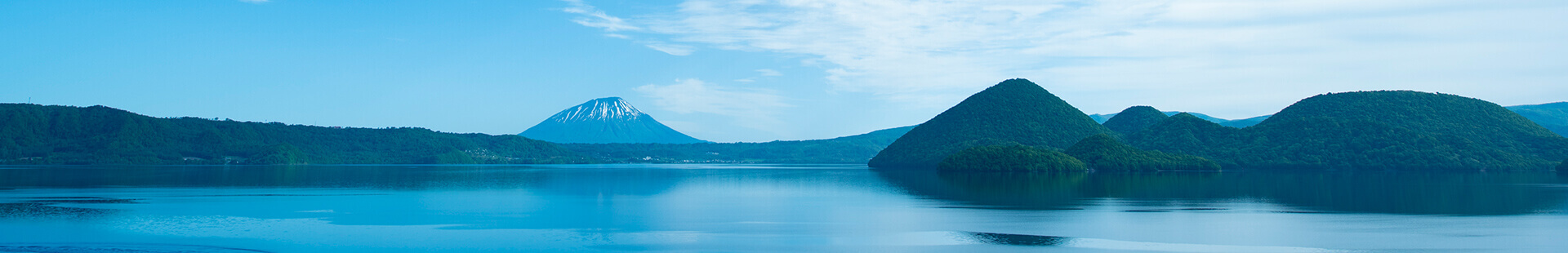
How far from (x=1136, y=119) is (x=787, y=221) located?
173m

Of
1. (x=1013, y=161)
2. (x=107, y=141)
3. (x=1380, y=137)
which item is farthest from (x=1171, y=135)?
(x=107, y=141)

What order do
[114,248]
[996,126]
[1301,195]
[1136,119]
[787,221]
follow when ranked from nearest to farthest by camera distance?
[114,248]
[787,221]
[1301,195]
[996,126]
[1136,119]

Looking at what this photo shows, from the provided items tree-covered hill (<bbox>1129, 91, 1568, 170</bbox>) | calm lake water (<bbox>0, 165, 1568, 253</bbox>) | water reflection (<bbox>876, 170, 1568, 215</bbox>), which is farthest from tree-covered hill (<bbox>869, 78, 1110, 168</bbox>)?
calm lake water (<bbox>0, 165, 1568, 253</bbox>)

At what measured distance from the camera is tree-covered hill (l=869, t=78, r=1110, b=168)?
14950 centimetres

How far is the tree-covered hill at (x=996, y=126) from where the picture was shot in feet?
490

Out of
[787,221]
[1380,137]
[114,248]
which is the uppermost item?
[1380,137]

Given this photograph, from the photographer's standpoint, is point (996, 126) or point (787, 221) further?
point (996, 126)

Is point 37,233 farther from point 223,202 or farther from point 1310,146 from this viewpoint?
point 1310,146

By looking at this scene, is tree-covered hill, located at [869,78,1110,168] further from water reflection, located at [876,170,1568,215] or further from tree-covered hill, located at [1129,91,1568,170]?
water reflection, located at [876,170,1568,215]

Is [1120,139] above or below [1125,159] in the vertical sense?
above

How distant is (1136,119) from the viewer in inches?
7490

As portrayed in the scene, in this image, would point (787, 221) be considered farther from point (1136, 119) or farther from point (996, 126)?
point (1136, 119)

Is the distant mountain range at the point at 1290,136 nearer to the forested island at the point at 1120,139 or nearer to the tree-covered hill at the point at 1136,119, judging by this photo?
the forested island at the point at 1120,139

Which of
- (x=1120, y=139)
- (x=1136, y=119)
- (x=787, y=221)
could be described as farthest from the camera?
(x=1136, y=119)
